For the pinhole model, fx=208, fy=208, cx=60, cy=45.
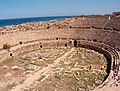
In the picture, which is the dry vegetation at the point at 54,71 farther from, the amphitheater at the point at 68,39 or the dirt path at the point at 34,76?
the amphitheater at the point at 68,39

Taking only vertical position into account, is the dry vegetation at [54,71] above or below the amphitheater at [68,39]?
below

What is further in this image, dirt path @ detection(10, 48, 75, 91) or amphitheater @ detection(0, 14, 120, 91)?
amphitheater @ detection(0, 14, 120, 91)

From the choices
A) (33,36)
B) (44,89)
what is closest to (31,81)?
(44,89)

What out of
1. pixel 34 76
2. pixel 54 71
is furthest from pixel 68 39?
pixel 34 76

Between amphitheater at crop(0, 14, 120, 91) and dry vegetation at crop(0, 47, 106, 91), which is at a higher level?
amphitheater at crop(0, 14, 120, 91)

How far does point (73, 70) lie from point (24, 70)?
6.56 meters

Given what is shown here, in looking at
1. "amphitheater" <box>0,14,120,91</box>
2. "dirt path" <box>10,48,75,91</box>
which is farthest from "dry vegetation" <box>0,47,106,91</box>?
"amphitheater" <box>0,14,120,91</box>

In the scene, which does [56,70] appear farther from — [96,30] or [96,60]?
[96,30]

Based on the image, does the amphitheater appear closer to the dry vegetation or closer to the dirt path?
the dirt path

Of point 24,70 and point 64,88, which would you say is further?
point 24,70

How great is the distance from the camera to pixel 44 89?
857 inches

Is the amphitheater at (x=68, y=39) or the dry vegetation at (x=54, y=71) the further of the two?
the amphitheater at (x=68, y=39)

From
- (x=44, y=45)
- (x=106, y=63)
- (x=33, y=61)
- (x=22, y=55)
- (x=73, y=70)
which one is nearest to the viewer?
(x=73, y=70)

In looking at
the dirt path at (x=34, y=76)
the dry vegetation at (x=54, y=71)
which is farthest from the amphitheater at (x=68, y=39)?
the dry vegetation at (x=54, y=71)
